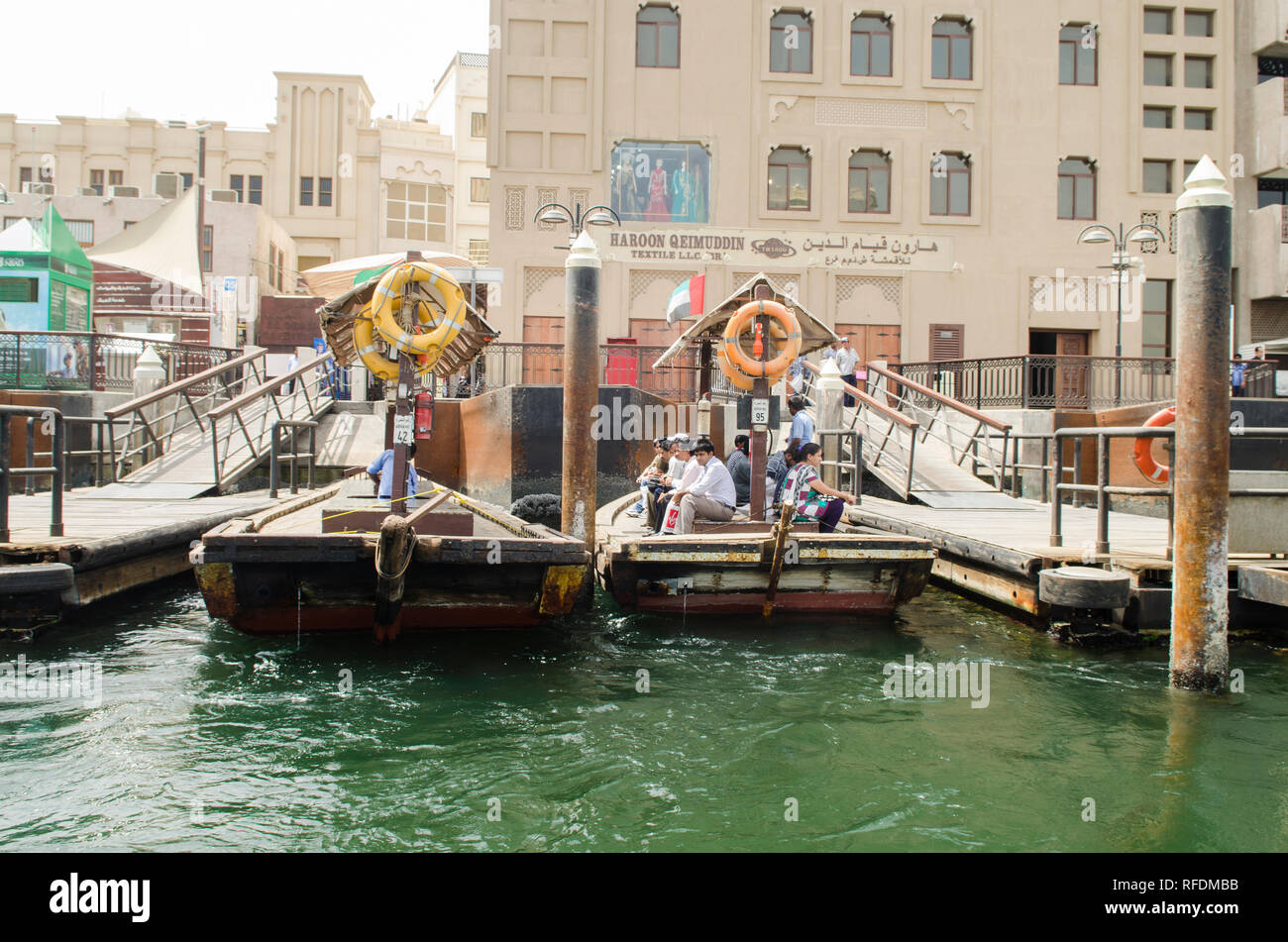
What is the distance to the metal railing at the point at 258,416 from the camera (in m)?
14.7

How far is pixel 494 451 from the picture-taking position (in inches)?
653

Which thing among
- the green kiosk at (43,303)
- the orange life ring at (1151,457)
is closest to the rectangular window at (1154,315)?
the orange life ring at (1151,457)

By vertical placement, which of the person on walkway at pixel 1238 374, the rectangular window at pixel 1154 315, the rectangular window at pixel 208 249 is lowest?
the person on walkway at pixel 1238 374

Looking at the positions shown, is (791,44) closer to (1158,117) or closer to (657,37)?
(657,37)

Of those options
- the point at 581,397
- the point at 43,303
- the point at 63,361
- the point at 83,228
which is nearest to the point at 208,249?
the point at 83,228

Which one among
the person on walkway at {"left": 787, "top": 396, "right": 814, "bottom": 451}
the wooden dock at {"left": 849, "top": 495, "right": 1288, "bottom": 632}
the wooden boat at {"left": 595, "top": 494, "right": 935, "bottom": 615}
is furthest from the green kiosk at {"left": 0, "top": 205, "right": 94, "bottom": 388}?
the wooden dock at {"left": 849, "top": 495, "right": 1288, "bottom": 632}

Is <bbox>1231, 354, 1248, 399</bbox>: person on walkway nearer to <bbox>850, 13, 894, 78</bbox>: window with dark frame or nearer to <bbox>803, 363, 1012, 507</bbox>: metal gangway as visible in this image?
<bbox>803, 363, 1012, 507</bbox>: metal gangway

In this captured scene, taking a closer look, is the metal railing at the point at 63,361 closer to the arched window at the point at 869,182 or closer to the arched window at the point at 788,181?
the arched window at the point at 788,181

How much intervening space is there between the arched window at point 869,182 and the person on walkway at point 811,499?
1954 cm

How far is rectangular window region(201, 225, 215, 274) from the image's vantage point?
3366 centimetres

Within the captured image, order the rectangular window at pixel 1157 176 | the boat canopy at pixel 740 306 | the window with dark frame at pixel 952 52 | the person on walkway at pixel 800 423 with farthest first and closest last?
the rectangular window at pixel 1157 176 < the window with dark frame at pixel 952 52 < the person on walkway at pixel 800 423 < the boat canopy at pixel 740 306

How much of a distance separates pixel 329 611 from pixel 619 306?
1931 centimetres

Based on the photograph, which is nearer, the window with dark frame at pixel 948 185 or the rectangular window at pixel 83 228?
the window with dark frame at pixel 948 185

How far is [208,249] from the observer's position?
1337 inches
